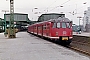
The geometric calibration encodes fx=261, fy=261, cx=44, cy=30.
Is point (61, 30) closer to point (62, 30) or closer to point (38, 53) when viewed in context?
point (62, 30)

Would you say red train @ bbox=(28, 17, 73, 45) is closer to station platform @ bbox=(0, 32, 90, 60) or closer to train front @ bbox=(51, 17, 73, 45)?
train front @ bbox=(51, 17, 73, 45)

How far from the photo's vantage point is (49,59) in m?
13.2

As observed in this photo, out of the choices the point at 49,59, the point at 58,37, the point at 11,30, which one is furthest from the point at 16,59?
the point at 11,30

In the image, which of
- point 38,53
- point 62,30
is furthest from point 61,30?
point 38,53

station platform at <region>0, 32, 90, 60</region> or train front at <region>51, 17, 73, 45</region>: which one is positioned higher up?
train front at <region>51, 17, 73, 45</region>

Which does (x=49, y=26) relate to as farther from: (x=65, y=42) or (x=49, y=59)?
(x=49, y=59)

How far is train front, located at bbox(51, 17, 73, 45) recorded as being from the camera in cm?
2833

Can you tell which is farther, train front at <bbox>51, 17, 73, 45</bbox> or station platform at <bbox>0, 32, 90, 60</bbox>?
train front at <bbox>51, 17, 73, 45</bbox>

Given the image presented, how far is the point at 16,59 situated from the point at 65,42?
15802 mm

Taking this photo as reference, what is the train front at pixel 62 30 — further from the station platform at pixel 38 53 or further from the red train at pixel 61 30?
the station platform at pixel 38 53

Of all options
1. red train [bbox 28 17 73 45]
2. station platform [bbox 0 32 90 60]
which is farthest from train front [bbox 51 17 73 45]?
station platform [bbox 0 32 90 60]

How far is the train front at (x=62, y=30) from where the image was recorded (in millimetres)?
28333

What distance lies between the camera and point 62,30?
28.5 metres

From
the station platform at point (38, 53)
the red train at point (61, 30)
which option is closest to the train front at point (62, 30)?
the red train at point (61, 30)
